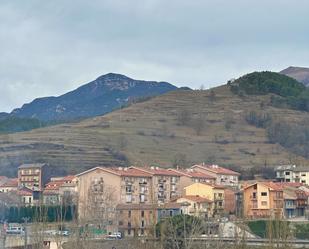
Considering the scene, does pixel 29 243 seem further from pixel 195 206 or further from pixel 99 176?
pixel 99 176

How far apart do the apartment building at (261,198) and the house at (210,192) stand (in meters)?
2.11

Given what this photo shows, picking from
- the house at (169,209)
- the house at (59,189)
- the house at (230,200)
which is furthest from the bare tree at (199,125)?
the house at (169,209)

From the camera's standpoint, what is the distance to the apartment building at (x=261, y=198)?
51969mm

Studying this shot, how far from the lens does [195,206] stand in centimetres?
5122

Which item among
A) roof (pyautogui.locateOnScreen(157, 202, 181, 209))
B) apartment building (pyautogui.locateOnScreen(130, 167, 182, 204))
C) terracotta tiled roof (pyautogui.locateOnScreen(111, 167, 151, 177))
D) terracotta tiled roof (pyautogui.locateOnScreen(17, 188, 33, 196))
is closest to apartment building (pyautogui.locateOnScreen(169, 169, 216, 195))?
apartment building (pyautogui.locateOnScreen(130, 167, 182, 204))

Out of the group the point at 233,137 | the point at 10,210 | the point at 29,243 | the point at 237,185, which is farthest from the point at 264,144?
the point at 29,243

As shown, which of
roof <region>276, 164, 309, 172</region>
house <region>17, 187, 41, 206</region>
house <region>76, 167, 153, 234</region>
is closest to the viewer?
house <region>76, 167, 153, 234</region>

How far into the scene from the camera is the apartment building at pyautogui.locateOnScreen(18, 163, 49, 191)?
71.0 meters

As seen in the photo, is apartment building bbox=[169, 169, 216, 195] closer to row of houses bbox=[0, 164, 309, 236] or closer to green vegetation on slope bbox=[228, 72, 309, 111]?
row of houses bbox=[0, 164, 309, 236]

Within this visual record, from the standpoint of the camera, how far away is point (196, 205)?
51.6 meters

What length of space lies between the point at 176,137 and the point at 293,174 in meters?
24.5

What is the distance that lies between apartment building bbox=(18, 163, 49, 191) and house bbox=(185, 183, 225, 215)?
1825 centimetres

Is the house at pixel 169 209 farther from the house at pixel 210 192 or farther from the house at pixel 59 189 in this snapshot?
the house at pixel 59 189

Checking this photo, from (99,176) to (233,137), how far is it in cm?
3478
